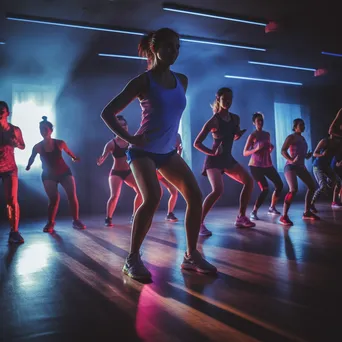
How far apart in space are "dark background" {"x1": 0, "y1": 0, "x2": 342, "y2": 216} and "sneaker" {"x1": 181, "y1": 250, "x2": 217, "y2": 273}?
5.07 m

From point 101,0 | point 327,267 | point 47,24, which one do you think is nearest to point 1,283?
point 327,267

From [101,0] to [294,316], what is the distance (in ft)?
19.5

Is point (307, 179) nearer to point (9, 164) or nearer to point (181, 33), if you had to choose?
point (9, 164)

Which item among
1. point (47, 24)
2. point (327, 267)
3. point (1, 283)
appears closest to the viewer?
point (1, 283)

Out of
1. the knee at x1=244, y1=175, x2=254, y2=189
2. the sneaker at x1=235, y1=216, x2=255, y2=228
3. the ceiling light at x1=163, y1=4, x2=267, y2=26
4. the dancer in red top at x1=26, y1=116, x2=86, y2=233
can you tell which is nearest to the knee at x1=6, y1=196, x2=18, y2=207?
the dancer in red top at x1=26, y1=116, x2=86, y2=233

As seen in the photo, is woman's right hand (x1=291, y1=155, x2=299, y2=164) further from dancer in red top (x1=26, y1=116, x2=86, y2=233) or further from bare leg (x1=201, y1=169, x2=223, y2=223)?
dancer in red top (x1=26, y1=116, x2=86, y2=233)

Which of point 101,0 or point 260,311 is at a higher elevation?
point 101,0

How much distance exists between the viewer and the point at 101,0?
6.18 m

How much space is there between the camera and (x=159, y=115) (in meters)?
2.42

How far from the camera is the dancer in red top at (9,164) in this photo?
4.14 metres

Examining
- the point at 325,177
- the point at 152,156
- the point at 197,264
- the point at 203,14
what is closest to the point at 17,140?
the point at 152,156

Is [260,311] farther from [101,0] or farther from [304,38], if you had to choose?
[304,38]

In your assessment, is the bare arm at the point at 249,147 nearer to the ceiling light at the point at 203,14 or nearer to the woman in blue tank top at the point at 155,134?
the ceiling light at the point at 203,14

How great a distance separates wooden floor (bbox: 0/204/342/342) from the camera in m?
1.53
